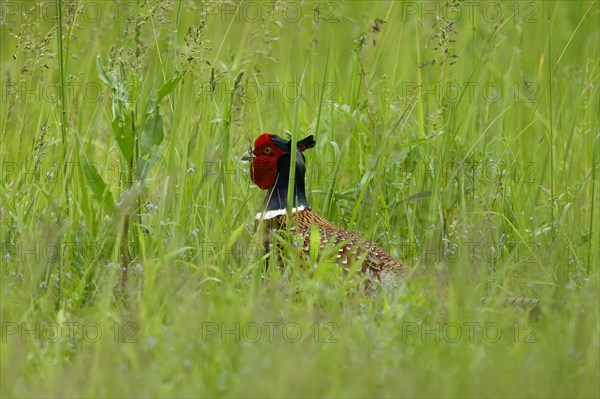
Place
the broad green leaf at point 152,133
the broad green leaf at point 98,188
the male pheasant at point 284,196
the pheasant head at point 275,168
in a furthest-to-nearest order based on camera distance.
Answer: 1. the pheasant head at point 275,168
2. the male pheasant at point 284,196
3. the broad green leaf at point 152,133
4. the broad green leaf at point 98,188

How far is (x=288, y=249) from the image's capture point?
15.6ft

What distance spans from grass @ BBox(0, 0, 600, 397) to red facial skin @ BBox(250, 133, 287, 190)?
165 mm

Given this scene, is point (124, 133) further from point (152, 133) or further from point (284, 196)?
point (284, 196)

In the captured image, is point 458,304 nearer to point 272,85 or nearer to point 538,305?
point 538,305

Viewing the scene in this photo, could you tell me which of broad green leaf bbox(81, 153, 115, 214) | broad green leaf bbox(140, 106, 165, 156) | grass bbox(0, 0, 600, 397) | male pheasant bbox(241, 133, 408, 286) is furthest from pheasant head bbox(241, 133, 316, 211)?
broad green leaf bbox(81, 153, 115, 214)

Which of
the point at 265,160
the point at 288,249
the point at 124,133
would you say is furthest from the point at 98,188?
the point at 265,160

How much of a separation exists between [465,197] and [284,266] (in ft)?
3.96

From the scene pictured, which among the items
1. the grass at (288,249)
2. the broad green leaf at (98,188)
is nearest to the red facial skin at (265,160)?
the grass at (288,249)

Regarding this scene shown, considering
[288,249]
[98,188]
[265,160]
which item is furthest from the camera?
[265,160]

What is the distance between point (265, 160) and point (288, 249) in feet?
2.64

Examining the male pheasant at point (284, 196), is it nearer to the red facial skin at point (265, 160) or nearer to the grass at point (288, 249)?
the red facial skin at point (265, 160)

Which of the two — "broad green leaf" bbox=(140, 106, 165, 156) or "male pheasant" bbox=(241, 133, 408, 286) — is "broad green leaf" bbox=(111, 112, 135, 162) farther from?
"male pheasant" bbox=(241, 133, 408, 286)

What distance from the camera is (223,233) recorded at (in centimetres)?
518

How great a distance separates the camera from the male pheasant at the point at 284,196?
195 inches
